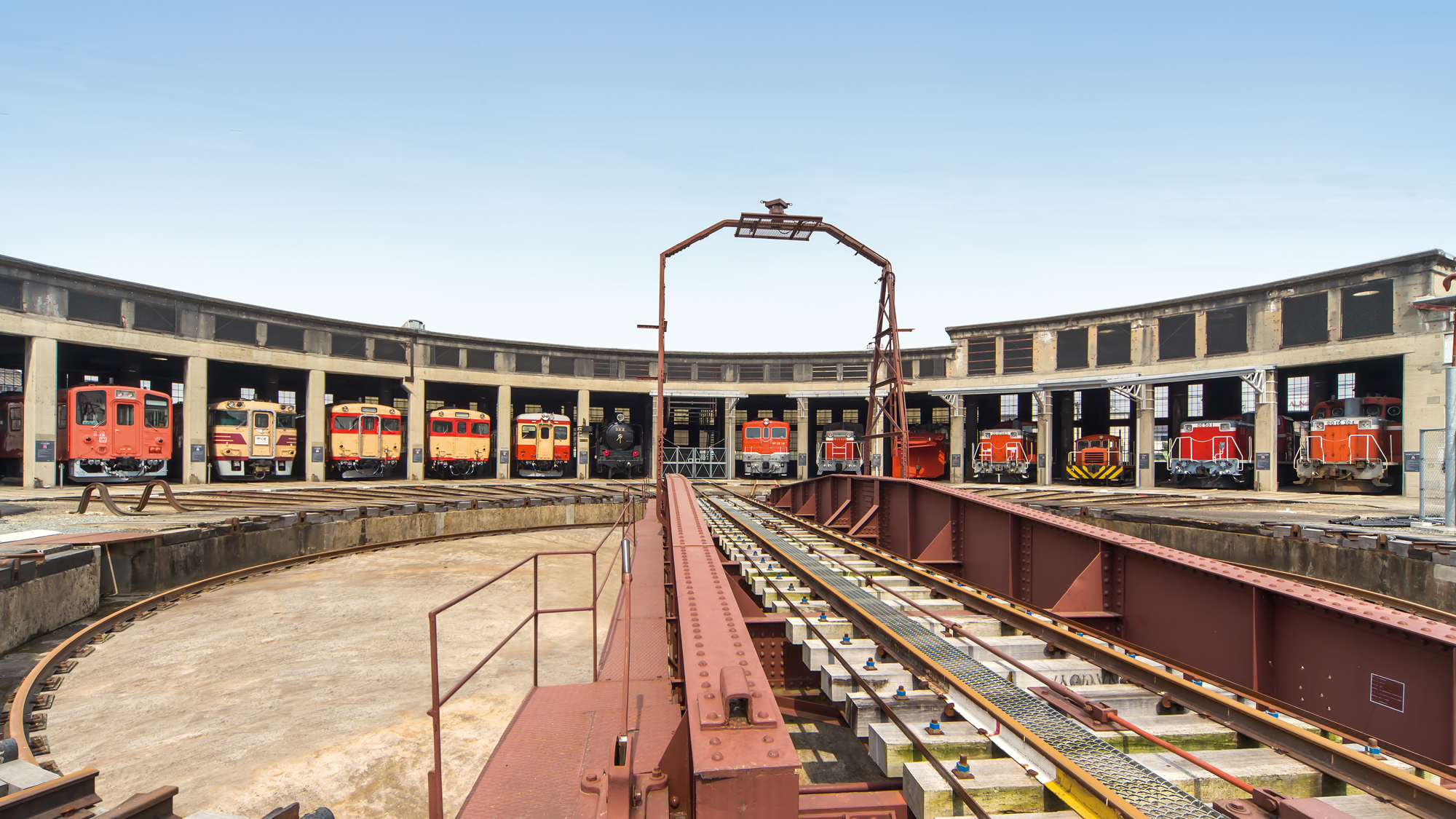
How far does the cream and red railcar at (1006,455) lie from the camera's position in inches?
1441

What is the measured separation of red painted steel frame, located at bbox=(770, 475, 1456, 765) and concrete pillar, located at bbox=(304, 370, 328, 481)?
107 ft

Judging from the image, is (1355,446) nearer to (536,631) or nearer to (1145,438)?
(1145,438)

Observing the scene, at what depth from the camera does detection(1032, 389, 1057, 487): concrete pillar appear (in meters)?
34.9

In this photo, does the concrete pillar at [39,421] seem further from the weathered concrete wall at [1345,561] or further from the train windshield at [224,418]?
the weathered concrete wall at [1345,561]

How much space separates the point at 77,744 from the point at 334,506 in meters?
14.1

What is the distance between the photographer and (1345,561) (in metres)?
12.9

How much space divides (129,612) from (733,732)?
11682 millimetres

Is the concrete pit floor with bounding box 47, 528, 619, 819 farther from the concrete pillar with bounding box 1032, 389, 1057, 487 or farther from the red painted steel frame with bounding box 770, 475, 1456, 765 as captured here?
the concrete pillar with bounding box 1032, 389, 1057, 487

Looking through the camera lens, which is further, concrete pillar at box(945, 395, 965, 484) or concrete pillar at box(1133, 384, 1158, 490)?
concrete pillar at box(945, 395, 965, 484)

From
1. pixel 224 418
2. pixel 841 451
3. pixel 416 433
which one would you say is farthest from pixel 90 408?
pixel 841 451

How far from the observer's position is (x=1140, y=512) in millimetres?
20438

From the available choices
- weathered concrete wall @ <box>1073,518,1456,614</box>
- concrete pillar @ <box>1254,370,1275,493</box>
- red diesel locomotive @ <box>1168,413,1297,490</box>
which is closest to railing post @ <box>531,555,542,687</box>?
weathered concrete wall @ <box>1073,518,1456,614</box>

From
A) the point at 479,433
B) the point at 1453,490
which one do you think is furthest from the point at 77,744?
the point at 479,433

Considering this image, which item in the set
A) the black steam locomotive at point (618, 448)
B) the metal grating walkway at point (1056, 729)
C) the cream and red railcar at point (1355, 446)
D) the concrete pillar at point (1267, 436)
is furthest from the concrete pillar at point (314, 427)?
the cream and red railcar at point (1355, 446)
